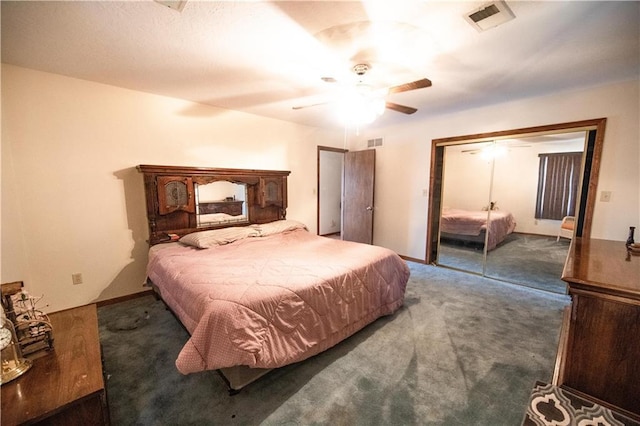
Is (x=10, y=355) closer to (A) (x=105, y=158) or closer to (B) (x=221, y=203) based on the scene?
(A) (x=105, y=158)

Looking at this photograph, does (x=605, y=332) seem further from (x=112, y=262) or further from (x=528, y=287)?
(x=112, y=262)

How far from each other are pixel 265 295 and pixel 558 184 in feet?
12.4

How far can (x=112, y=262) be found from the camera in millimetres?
2873

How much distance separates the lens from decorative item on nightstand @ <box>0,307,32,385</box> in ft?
3.63

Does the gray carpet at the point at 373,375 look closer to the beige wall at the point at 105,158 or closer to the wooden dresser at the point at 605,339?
the wooden dresser at the point at 605,339

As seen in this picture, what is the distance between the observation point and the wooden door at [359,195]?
471 cm

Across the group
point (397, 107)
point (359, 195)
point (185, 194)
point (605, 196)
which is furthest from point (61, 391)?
point (605, 196)

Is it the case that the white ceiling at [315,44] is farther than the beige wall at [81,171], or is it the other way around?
the beige wall at [81,171]

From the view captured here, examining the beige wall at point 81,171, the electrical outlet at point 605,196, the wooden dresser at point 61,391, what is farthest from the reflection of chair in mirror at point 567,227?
the beige wall at point 81,171

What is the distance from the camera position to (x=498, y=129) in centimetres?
345

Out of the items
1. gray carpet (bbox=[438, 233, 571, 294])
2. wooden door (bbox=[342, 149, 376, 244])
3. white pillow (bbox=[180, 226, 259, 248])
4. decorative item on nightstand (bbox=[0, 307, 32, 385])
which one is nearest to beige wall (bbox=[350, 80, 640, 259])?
wooden door (bbox=[342, 149, 376, 244])

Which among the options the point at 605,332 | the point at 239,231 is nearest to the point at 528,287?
the point at 605,332

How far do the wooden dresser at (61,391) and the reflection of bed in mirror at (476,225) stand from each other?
435cm

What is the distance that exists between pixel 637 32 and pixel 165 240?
14.9 ft
